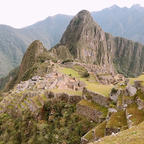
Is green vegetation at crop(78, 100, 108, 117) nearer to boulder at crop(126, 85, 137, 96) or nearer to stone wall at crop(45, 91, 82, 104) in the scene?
stone wall at crop(45, 91, 82, 104)

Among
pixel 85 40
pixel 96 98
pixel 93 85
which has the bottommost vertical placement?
pixel 85 40

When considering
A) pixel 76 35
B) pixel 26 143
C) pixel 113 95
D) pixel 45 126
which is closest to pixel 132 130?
pixel 113 95

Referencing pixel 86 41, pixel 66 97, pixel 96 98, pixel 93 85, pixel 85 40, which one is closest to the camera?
pixel 96 98

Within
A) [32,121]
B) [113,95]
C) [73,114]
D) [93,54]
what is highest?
[113,95]

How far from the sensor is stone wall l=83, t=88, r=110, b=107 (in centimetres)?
1239

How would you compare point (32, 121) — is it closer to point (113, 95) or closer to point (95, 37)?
point (113, 95)

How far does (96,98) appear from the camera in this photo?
43.6ft

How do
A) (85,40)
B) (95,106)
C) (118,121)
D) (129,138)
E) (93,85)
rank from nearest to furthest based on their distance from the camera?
(129,138)
(118,121)
(95,106)
(93,85)
(85,40)

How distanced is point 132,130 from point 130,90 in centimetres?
398

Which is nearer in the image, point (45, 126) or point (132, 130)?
point (132, 130)

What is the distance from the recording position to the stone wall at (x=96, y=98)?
12391 mm

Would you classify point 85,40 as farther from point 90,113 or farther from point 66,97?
point 90,113

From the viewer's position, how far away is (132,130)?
7379 millimetres

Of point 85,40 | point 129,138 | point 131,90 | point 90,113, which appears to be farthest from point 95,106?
point 85,40
